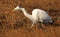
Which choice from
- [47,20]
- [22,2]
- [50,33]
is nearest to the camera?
[50,33]

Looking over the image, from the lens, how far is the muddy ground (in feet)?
28.8

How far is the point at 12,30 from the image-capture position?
9.64m

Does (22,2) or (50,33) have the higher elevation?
(22,2)

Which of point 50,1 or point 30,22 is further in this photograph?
point 50,1

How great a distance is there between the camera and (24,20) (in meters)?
10.9

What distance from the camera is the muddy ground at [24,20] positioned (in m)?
8.79

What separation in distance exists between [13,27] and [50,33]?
2.08 meters

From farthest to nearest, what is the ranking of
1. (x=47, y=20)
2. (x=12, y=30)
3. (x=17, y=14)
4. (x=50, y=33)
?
(x=17, y=14)
(x=47, y=20)
(x=12, y=30)
(x=50, y=33)

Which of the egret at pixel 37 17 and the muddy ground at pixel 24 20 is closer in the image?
the muddy ground at pixel 24 20

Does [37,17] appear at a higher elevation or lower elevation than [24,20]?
higher

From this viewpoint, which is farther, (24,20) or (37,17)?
(24,20)

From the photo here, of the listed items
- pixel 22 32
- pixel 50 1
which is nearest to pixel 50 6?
pixel 50 1

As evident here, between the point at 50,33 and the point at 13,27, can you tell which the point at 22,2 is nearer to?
the point at 13,27

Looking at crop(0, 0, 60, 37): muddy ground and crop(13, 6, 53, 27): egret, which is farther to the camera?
crop(13, 6, 53, 27): egret
